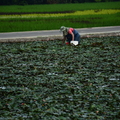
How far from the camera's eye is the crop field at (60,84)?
27.1 feet

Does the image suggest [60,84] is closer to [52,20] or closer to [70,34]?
[70,34]

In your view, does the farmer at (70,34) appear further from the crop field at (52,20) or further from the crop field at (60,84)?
the crop field at (52,20)

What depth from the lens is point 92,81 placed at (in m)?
11.0

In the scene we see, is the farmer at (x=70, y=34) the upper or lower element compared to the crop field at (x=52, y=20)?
upper

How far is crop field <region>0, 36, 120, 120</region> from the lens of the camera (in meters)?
8.26

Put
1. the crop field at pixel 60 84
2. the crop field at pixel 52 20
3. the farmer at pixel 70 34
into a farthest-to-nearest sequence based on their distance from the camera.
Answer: the crop field at pixel 52 20 → the farmer at pixel 70 34 → the crop field at pixel 60 84

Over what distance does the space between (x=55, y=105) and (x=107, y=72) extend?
13.1ft

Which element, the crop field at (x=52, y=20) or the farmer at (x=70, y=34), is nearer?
the farmer at (x=70, y=34)

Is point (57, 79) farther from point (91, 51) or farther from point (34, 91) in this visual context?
point (91, 51)

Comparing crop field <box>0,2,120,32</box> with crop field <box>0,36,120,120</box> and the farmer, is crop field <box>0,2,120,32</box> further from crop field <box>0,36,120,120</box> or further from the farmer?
crop field <box>0,36,120,120</box>

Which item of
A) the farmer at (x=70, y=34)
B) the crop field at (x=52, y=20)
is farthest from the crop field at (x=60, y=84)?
the crop field at (x=52, y=20)

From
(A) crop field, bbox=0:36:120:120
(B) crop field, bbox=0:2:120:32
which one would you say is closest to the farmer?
(A) crop field, bbox=0:36:120:120

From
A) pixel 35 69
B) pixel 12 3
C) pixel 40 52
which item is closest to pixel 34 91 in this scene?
pixel 35 69

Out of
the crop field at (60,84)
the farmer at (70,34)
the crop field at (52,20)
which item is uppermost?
the farmer at (70,34)
